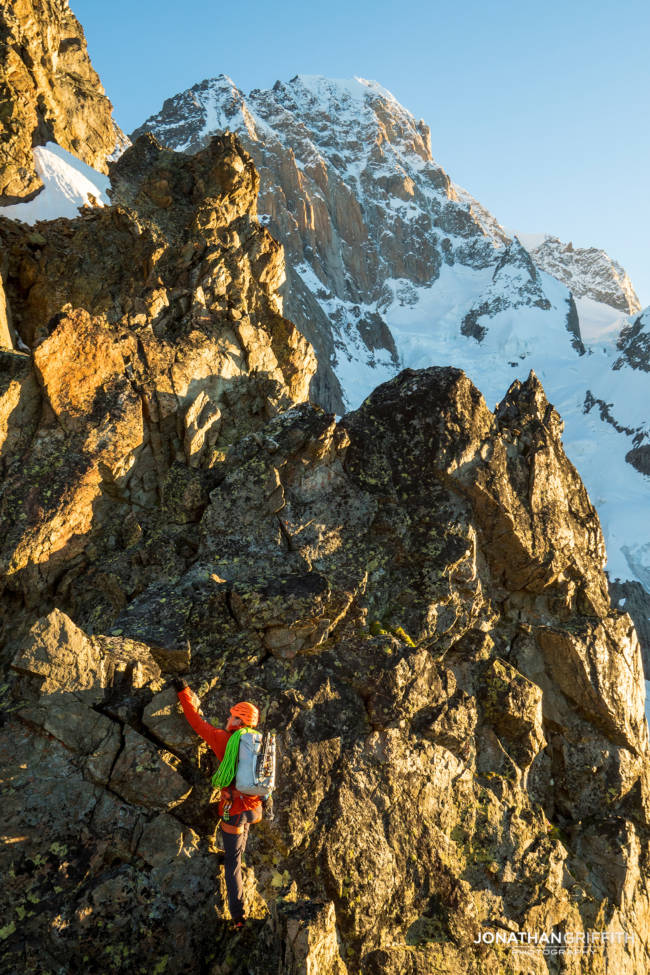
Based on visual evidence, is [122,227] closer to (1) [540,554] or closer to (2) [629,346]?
(1) [540,554]

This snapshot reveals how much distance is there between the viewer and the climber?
27.2 feet

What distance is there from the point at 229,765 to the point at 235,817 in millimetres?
656

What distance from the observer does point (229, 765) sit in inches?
334

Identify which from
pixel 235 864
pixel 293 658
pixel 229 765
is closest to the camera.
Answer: pixel 235 864

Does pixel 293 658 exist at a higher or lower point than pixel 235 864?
higher

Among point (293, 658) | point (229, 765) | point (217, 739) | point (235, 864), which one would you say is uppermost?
point (293, 658)

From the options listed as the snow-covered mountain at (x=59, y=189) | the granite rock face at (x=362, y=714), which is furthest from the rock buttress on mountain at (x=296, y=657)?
the snow-covered mountain at (x=59, y=189)

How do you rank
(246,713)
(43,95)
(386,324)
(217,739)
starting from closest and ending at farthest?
1. (246,713)
2. (217,739)
3. (43,95)
4. (386,324)

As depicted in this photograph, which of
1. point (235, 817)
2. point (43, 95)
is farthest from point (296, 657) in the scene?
point (43, 95)

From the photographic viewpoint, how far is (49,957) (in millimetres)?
7438

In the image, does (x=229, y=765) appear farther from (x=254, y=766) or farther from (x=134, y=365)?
(x=134, y=365)

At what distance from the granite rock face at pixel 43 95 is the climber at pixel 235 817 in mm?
21788

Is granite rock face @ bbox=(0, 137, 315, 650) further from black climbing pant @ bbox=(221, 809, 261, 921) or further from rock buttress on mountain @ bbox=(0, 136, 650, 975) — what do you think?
black climbing pant @ bbox=(221, 809, 261, 921)

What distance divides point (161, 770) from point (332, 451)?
7.70m
